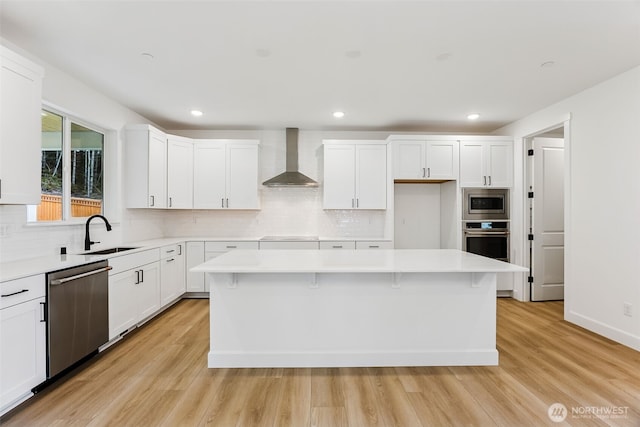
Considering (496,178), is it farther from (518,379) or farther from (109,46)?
(109,46)

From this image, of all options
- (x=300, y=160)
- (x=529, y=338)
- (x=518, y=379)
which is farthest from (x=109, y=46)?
(x=529, y=338)

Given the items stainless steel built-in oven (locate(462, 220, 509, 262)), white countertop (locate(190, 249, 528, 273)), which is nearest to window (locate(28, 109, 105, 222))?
white countertop (locate(190, 249, 528, 273))

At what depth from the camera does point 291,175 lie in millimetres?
4746

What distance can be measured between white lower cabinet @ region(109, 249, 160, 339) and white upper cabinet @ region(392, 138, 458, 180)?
3.44m

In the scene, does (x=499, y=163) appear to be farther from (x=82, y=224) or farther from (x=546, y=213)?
(x=82, y=224)

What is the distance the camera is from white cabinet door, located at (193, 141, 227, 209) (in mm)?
4637

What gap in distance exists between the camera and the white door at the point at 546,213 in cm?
428

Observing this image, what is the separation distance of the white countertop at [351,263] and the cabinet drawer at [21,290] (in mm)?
1025

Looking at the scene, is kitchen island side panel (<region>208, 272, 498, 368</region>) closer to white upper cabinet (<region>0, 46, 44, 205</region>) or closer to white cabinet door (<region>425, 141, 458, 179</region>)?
white upper cabinet (<region>0, 46, 44, 205</region>)

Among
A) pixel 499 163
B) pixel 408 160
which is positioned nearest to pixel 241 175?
pixel 408 160

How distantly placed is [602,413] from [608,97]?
2957 millimetres

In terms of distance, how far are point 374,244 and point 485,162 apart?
6.75 ft

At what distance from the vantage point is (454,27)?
2186 millimetres

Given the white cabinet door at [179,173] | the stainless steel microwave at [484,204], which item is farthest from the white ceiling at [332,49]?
the stainless steel microwave at [484,204]
